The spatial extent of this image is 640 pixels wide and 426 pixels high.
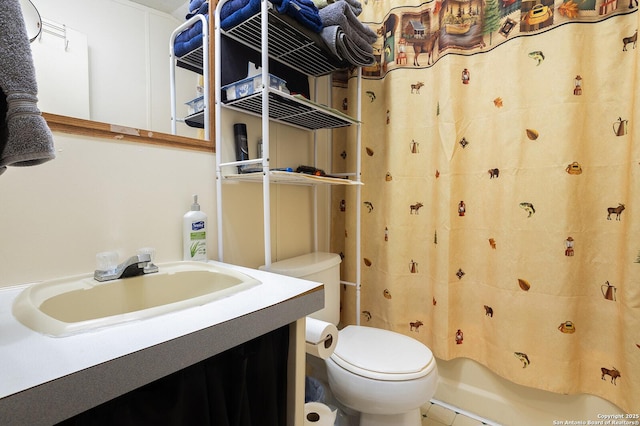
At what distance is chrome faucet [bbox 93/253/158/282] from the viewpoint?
707 mm

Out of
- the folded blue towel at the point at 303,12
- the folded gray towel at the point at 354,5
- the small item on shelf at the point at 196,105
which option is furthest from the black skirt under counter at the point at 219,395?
the folded gray towel at the point at 354,5

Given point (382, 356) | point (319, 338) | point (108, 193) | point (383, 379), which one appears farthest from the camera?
point (382, 356)

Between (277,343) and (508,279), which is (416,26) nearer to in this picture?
(508,279)

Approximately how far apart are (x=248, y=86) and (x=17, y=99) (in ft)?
2.20

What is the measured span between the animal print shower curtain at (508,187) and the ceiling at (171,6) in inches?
30.8

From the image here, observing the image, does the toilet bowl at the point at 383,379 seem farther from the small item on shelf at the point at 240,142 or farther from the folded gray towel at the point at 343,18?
the folded gray towel at the point at 343,18

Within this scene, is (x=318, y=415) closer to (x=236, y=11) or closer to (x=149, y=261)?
(x=149, y=261)

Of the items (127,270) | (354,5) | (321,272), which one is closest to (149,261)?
(127,270)

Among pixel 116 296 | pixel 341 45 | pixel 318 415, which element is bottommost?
pixel 318 415

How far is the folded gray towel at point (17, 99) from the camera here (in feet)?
1.22

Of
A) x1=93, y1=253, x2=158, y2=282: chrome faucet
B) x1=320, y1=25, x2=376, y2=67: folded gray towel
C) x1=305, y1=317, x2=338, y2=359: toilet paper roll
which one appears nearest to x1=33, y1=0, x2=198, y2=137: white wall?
x1=93, y1=253, x2=158, y2=282: chrome faucet

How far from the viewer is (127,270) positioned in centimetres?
72

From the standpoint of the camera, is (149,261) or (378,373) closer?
(149,261)

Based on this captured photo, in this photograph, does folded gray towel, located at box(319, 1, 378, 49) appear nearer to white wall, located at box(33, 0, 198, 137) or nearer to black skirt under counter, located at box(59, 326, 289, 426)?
white wall, located at box(33, 0, 198, 137)
